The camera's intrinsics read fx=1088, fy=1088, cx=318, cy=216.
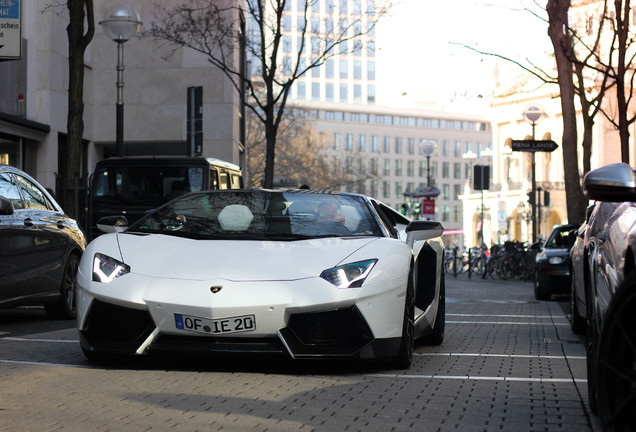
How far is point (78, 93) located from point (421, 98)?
15728 cm

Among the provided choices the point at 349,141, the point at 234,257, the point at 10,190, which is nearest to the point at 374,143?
the point at 349,141

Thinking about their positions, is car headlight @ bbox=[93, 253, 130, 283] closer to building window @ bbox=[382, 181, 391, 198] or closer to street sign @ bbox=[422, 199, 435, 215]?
street sign @ bbox=[422, 199, 435, 215]

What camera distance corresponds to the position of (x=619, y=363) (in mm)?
3988

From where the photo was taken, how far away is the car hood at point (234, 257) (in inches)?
269

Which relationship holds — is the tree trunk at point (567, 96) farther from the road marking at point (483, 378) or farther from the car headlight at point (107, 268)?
the car headlight at point (107, 268)

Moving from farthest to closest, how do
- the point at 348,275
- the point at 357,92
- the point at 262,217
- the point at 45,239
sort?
the point at 357,92, the point at 45,239, the point at 262,217, the point at 348,275

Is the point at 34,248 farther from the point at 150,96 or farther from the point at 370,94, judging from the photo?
the point at 370,94

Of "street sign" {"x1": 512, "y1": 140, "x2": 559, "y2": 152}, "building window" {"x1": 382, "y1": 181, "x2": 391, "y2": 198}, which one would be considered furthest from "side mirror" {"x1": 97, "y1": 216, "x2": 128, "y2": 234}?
"building window" {"x1": 382, "y1": 181, "x2": 391, "y2": 198}

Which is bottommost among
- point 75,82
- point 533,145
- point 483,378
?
point 483,378

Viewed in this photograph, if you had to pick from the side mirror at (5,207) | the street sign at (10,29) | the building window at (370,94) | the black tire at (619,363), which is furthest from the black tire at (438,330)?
the building window at (370,94)

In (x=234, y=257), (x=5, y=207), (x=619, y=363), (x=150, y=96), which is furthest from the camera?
(x=150, y=96)

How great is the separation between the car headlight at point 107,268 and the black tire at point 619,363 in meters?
3.67

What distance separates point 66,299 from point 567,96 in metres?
14.3

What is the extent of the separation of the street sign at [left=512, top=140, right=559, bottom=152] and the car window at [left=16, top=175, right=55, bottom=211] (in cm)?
1504
